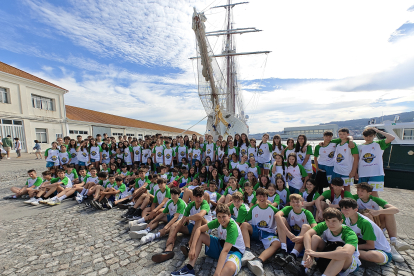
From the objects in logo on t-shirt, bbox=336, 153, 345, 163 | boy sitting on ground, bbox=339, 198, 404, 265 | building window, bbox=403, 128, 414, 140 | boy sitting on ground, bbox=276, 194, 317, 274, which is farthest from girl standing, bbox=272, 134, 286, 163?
building window, bbox=403, 128, 414, 140

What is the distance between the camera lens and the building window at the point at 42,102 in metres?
18.5

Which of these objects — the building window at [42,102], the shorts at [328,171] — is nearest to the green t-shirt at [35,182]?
the shorts at [328,171]

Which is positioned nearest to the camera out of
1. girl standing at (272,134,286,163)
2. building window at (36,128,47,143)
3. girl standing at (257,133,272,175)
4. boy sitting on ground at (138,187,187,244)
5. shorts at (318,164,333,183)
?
boy sitting on ground at (138,187,187,244)

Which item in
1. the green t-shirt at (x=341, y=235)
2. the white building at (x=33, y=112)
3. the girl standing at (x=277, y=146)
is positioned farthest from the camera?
the white building at (x=33, y=112)

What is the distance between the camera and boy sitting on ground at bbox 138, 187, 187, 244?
369 cm

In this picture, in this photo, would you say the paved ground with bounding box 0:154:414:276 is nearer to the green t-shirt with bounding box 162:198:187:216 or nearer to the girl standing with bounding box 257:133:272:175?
the green t-shirt with bounding box 162:198:187:216

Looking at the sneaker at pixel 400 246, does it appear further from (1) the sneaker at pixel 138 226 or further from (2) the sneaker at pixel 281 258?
(1) the sneaker at pixel 138 226

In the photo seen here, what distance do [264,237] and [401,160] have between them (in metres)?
8.35

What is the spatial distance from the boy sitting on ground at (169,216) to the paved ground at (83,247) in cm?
15

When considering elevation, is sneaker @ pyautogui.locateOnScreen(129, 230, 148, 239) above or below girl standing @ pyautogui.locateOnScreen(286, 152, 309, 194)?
below

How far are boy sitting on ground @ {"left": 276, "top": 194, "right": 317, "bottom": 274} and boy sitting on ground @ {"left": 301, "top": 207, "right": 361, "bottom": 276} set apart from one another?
180mm

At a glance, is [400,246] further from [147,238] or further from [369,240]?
[147,238]

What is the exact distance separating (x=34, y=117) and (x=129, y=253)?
22160mm

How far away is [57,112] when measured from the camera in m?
20.5
